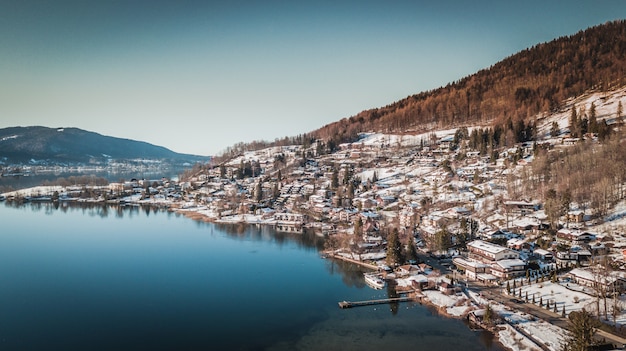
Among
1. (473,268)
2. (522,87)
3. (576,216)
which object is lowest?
(473,268)

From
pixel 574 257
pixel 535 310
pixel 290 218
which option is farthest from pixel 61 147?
pixel 535 310

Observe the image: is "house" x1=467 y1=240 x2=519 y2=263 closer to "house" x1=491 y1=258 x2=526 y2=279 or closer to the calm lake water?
"house" x1=491 y1=258 x2=526 y2=279

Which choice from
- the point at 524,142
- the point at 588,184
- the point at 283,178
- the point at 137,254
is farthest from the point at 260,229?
the point at 524,142

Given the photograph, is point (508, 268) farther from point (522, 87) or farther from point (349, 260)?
point (522, 87)

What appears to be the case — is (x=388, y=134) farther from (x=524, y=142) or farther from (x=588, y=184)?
(x=588, y=184)

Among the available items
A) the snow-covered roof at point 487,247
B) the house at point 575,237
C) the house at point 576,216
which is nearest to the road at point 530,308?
the snow-covered roof at point 487,247
